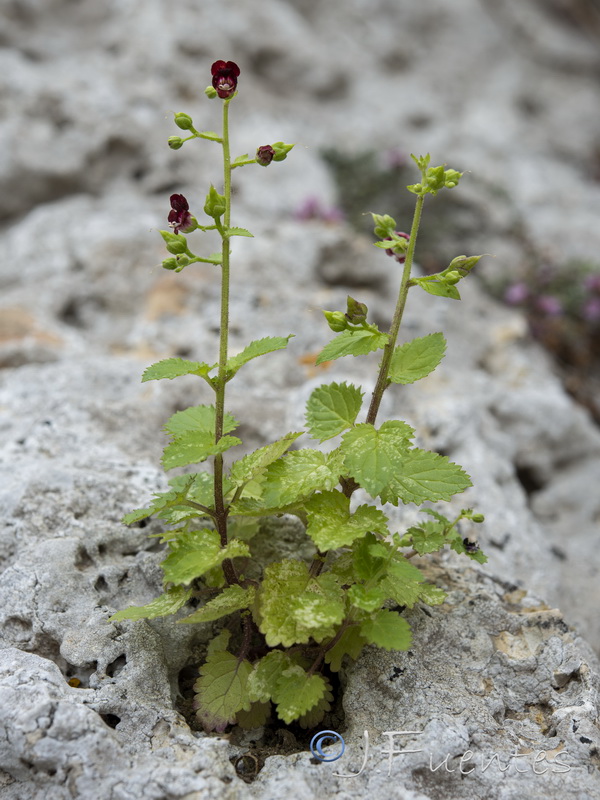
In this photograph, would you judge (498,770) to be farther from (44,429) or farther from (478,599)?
(44,429)

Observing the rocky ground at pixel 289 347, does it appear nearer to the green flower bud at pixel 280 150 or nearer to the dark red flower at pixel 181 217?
the dark red flower at pixel 181 217

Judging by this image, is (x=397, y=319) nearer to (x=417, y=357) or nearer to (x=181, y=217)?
(x=417, y=357)

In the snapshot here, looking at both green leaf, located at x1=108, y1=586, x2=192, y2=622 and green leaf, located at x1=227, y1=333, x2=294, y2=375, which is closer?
green leaf, located at x1=227, y1=333, x2=294, y2=375

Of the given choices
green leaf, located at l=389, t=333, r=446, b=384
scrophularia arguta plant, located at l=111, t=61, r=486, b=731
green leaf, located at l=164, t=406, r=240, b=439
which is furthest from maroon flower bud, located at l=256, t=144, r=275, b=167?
green leaf, located at l=164, t=406, r=240, b=439

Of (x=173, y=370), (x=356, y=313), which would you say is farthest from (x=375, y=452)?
(x=173, y=370)

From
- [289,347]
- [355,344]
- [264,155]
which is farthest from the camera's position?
[289,347]

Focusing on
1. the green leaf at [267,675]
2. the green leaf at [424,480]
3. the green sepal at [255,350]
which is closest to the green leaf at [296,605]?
the green leaf at [267,675]

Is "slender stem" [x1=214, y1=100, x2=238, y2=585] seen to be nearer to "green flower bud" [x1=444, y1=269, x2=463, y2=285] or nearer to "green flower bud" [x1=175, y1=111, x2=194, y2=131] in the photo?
"green flower bud" [x1=175, y1=111, x2=194, y2=131]
